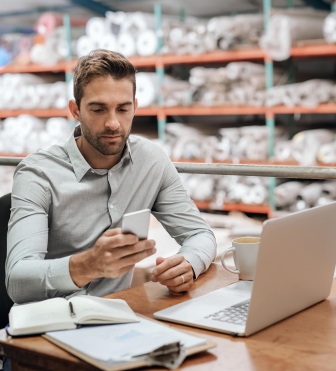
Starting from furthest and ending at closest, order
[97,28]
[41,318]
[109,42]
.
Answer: [97,28] < [109,42] < [41,318]

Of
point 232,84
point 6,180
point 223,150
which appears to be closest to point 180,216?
point 223,150

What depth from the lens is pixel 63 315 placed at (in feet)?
3.29

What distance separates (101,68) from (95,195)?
340 mm

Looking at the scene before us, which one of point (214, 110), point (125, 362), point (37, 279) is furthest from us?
point (214, 110)

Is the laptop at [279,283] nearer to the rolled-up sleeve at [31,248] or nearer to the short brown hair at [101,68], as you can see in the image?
the rolled-up sleeve at [31,248]

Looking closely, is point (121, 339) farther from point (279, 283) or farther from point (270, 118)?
point (270, 118)

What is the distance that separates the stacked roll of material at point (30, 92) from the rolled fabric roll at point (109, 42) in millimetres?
711

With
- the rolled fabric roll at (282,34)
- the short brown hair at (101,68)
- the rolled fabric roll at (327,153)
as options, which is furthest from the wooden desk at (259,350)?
the rolled fabric roll at (282,34)

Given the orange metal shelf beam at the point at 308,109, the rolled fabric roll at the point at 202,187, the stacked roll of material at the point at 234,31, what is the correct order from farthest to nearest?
the rolled fabric roll at the point at 202,187, the stacked roll of material at the point at 234,31, the orange metal shelf beam at the point at 308,109

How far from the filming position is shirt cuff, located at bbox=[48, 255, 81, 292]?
1.18 meters

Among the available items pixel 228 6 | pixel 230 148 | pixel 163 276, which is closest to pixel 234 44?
pixel 230 148

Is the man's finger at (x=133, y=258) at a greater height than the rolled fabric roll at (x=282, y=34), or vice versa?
the rolled fabric roll at (x=282, y=34)

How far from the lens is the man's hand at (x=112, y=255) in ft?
3.42

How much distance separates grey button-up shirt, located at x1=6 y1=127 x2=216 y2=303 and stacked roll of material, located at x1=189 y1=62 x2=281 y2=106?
2.77 meters
